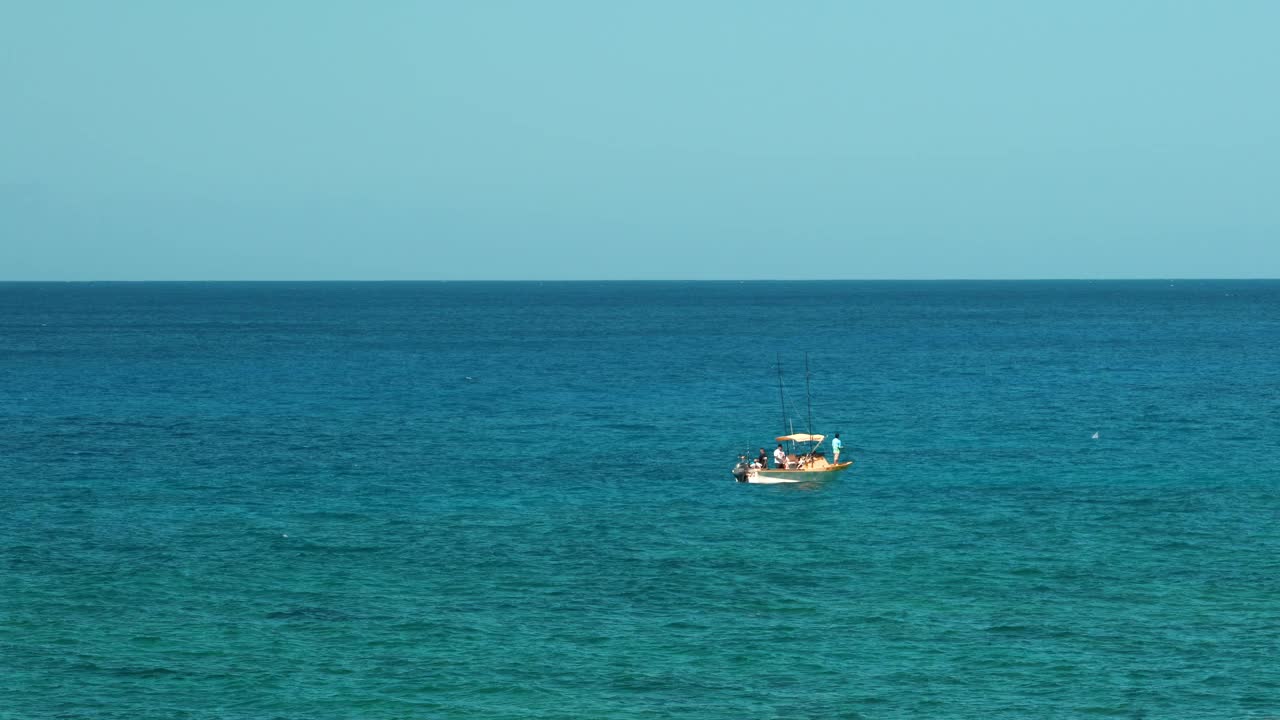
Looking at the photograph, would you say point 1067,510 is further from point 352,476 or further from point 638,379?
point 638,379

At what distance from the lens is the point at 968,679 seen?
123 feet

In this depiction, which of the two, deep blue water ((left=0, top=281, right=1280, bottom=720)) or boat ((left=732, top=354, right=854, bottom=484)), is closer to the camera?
deep blue water ((left=0, top=281, right=1280, bottom=720))

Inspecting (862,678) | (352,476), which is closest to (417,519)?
(352,476)

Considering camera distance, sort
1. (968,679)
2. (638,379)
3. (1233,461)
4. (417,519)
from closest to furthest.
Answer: (968,679)
(417,519)
(1233,461)
(638,379)

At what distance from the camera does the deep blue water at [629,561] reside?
37.3 meters

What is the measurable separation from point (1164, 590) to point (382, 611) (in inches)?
983

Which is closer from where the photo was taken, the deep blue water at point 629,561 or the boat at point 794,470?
the deep blue water at point 629,561

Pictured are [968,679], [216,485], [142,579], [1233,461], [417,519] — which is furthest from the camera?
[1233,461]

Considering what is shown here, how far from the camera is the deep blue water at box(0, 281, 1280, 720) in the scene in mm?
37281

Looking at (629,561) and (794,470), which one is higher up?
(794,470)

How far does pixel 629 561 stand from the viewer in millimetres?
50781

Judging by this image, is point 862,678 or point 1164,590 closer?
point 862,678

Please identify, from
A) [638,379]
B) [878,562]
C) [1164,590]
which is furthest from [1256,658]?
[638,379]

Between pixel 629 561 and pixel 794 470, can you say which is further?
pixel 794 470
